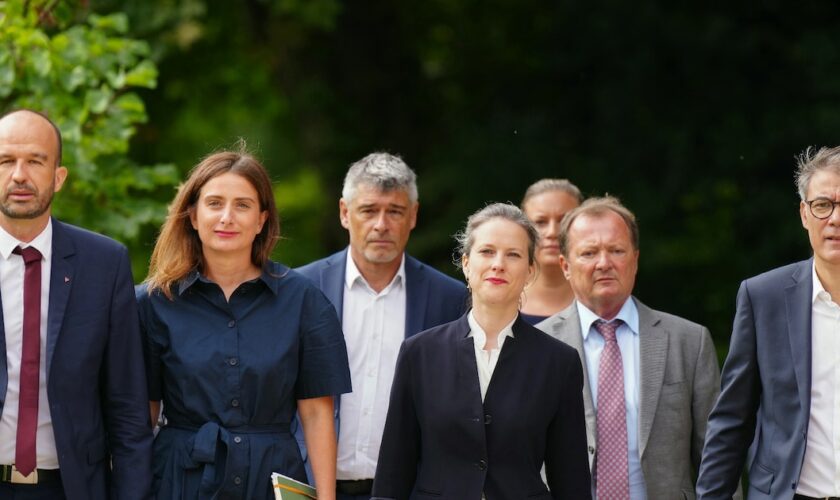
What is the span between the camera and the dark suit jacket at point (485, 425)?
4410 millimetres

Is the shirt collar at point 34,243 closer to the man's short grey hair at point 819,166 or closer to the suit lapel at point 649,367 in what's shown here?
the suit lapel at point 649,367

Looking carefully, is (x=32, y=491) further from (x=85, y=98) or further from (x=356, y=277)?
(x=85, y=98)

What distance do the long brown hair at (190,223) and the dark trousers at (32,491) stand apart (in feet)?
2.58

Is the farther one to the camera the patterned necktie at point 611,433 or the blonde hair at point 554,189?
the blonde hair at point 554,189

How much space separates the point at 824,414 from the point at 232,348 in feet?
6.67

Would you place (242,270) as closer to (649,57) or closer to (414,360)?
(414,360)

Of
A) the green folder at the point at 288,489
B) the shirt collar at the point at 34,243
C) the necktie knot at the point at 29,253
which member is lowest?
the green folder at the point at 288,489

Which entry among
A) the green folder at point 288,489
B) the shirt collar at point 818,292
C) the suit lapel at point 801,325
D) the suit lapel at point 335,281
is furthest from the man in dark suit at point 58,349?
the shirt collar at point 818,292

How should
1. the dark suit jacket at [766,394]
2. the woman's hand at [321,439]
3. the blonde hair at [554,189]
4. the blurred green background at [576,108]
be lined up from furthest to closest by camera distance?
the blurred green background at [576,108], the blonde hair at [554,189], the woman's hand at [321,439], the dark suit jacket at [766,394]

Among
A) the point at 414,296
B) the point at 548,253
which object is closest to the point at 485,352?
the point at 414,296

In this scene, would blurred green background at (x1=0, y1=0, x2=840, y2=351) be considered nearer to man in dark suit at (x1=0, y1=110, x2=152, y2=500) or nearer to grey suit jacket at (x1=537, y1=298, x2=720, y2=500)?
man in dark suit at (x1=0, y1=110, x2=152, y2=500)

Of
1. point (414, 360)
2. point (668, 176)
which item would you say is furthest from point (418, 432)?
point (668, 176)

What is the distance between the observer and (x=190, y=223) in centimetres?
497

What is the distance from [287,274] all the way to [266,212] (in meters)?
0.25
